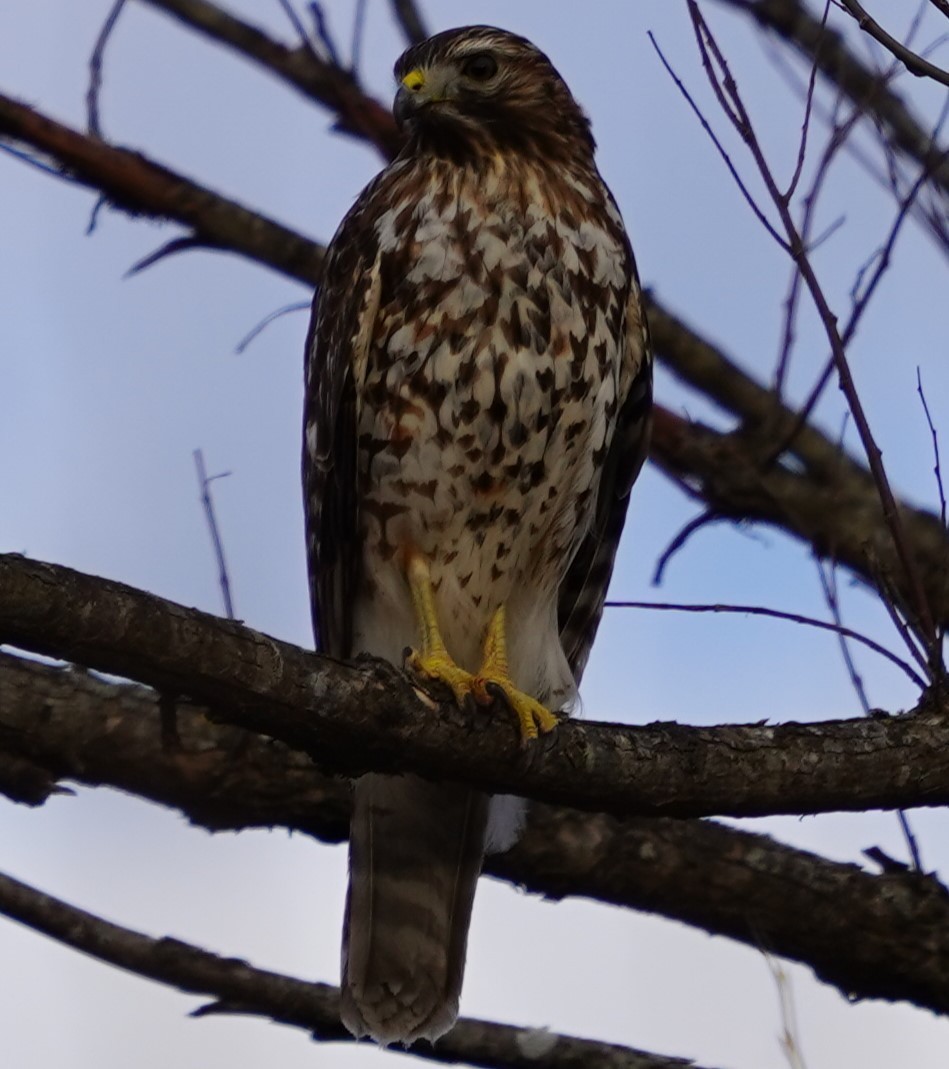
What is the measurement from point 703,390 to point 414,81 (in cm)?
159

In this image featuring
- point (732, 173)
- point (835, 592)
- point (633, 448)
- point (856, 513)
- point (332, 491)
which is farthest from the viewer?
point (856, 513)

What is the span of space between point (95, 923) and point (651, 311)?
9.16 feet

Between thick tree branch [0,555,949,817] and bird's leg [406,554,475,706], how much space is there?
1.07ft

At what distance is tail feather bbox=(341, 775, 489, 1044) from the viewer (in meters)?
4.46

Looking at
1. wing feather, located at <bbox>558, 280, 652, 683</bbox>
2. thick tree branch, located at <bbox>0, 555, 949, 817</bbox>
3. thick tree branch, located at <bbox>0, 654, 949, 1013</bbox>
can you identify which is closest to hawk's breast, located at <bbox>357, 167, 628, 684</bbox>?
wing feather, located at <bbox>558, 280, 652, 683</bbox>

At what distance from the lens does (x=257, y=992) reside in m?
4.06

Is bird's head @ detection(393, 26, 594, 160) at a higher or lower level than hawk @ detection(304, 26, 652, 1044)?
higher

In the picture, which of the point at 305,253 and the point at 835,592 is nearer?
the point at 835,592

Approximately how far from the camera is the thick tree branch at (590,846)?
456 centimetres

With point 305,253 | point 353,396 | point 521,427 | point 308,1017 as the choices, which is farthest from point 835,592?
point 305,253

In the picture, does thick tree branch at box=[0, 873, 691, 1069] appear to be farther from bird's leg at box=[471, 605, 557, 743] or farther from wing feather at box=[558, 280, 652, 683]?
wing feather at box=[558, 280, 652, 683]

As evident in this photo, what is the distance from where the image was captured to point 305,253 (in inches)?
224

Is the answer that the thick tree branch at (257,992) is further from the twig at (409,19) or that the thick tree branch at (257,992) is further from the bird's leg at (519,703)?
the twig at (409,19)

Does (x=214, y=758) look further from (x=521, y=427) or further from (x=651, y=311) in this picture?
(x=651, y=311)
